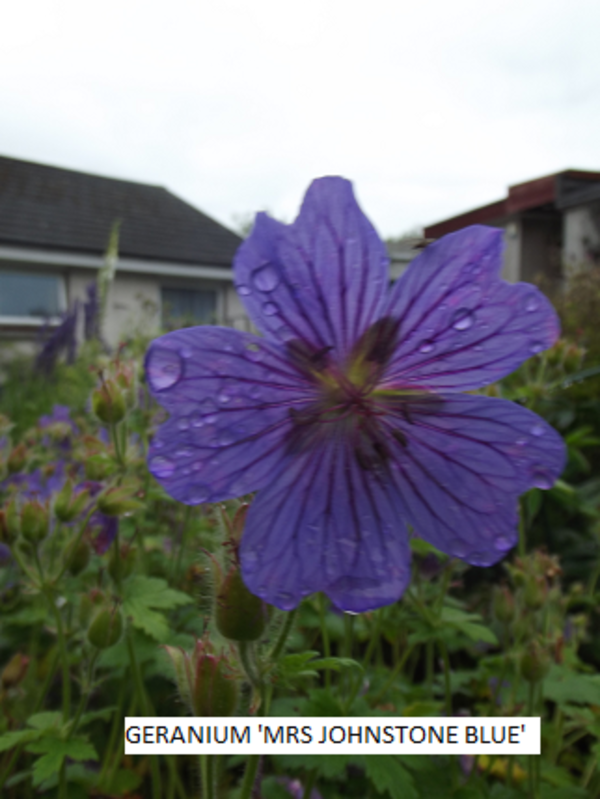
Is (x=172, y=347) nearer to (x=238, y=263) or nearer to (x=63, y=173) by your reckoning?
(x=238, y=263)

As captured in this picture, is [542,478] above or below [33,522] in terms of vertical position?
above

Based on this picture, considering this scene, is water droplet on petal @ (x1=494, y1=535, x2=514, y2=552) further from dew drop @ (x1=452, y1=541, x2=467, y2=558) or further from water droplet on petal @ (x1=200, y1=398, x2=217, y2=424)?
water droplet on petal @ (x1=200, y1=398, x2=217, y2=424)

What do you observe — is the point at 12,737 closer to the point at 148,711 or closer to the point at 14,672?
the point at 148,711

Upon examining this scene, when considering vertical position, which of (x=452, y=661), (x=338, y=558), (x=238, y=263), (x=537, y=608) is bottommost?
(x=452, y=661)

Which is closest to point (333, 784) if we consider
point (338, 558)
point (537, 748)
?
point (537, 748)

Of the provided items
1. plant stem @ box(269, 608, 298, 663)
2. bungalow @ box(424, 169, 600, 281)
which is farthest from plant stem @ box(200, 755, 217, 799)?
bungalow @ box(424, 169, 600, 281)

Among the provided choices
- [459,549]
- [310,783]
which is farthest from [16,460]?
[459,549]
